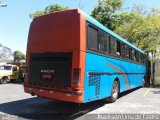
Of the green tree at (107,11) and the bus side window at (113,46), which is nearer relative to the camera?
the bus side window at (113,46)

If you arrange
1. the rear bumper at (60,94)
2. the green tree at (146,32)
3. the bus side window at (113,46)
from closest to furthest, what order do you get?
the rear bumper at (60,94)
the bus side window at (113,46)
the green tree at (146,32)

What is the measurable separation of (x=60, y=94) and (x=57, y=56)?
1.25 meters

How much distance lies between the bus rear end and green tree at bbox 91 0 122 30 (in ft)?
67.7

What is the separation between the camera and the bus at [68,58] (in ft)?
28.2

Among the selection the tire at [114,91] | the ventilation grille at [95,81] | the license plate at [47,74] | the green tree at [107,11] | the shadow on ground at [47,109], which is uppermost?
the green tree at [107,11]

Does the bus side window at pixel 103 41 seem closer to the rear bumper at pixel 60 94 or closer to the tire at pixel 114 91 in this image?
the tire at pixel 114 91

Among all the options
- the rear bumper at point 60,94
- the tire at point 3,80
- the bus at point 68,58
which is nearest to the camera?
the rear bumper at point 60,94

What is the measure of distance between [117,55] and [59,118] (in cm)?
486

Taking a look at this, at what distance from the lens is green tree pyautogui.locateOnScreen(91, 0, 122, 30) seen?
30062mm

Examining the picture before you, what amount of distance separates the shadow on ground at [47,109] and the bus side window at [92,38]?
235 centimetres

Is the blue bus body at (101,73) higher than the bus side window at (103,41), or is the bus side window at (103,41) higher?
the bus side window at (103,41)

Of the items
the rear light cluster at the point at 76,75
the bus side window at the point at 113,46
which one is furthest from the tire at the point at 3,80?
the rear light cluster at the point at 76,75

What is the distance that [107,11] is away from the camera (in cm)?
3069

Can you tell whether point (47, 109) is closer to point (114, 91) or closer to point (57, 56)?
point (57, 56)
